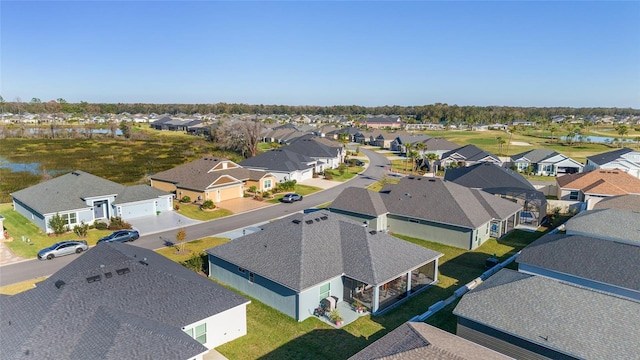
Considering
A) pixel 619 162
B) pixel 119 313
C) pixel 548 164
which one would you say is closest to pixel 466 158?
pixel 548 164

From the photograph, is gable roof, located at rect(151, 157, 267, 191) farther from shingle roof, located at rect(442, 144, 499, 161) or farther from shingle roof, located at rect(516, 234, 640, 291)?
shingle roof, located at rect(442, 144, 499, 161)

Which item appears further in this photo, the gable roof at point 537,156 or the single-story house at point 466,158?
the single-story house at point 466,158

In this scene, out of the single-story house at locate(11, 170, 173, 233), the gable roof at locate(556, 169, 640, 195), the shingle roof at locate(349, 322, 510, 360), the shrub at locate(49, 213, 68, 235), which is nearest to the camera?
the shingle roof at locate(349, 322, 510, 360)

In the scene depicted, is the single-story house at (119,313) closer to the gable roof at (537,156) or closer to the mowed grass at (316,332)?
the mowed grass at (316,332)

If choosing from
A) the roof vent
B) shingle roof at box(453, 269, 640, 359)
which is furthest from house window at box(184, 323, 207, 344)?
shingle roof at box(453, 269, 640, 359)

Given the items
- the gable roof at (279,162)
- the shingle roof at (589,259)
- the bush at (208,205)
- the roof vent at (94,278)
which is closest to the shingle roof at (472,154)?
the gable roof at (279,162)

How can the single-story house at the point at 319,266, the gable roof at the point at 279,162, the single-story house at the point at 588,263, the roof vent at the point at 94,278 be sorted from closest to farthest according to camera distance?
the roof vent at the point at 94,278 → the single-story house at the point at 588,263 → the single-story house at the point at 319,266 → the gable roof at the point at 279,162
